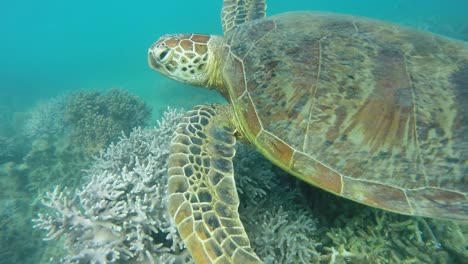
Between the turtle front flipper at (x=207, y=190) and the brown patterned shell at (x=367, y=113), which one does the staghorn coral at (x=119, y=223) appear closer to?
the turtle front flipper at (x=207, y=190)

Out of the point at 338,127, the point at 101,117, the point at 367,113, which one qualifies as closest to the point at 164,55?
the point at 338,127

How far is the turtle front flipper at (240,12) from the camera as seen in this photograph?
4145 mm

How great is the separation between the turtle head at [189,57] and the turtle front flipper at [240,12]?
1149 mm

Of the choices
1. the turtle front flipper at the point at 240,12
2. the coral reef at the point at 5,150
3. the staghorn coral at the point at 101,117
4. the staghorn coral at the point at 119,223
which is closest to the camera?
the staghorn coral at the point at 119,223

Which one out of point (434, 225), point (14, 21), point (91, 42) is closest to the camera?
point (434, 225)

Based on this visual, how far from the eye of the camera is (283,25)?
105 inches

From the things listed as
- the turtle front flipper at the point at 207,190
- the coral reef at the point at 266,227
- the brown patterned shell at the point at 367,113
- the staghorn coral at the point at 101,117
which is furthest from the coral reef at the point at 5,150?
the brown patterned shell at the point at 367,113

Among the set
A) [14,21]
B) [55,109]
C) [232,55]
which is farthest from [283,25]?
[14,21]

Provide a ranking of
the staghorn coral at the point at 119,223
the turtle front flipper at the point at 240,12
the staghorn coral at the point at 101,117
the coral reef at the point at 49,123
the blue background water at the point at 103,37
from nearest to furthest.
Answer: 1. the staghorn coral at the point at 119,223
2. the turtle front flipper at the point at 240,12
3. the staghorn coral at the point at 101,117
4. the coral reef at the point at 49,123
5. the blue background water at the point at 103,37

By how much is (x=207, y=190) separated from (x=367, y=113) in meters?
1.25

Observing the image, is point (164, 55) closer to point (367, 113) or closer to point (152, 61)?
point (152, 61)

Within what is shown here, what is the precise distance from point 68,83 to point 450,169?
26499mm

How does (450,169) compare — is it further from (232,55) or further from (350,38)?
(232,55)

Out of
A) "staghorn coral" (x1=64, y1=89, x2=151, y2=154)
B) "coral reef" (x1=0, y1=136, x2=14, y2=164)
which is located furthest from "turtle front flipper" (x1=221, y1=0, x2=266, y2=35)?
"coral reef" (x1=0, y1=136, x2=14, y2=164)
